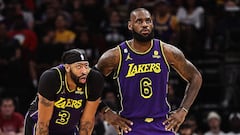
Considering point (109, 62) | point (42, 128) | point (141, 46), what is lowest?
point (42, 128)

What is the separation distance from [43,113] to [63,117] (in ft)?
0.94

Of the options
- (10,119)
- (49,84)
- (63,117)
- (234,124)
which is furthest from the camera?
(234,124)

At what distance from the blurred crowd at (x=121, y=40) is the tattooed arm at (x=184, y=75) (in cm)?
338

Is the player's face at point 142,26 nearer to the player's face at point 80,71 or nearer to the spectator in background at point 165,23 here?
the player's face at point 80,71

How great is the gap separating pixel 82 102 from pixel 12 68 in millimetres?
5085

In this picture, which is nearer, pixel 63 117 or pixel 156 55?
pixel 63 117

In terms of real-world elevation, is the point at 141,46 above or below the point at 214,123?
above

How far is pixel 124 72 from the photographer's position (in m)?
6.93

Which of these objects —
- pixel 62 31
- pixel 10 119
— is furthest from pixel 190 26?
pixel 10 119

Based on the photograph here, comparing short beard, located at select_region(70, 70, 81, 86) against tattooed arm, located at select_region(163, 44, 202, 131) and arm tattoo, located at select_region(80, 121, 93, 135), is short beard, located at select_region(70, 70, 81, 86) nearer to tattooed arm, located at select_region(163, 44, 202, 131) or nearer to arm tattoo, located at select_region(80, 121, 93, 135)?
arm tattoo, located at select_region(80, 121, 93, 135)

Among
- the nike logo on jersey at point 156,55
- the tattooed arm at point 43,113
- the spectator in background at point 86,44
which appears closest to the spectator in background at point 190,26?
the spectator in background at point 86,44

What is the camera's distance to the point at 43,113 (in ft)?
21.2

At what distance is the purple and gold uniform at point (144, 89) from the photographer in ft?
22.5

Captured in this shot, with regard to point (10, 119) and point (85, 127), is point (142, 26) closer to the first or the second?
point (85, 127)
